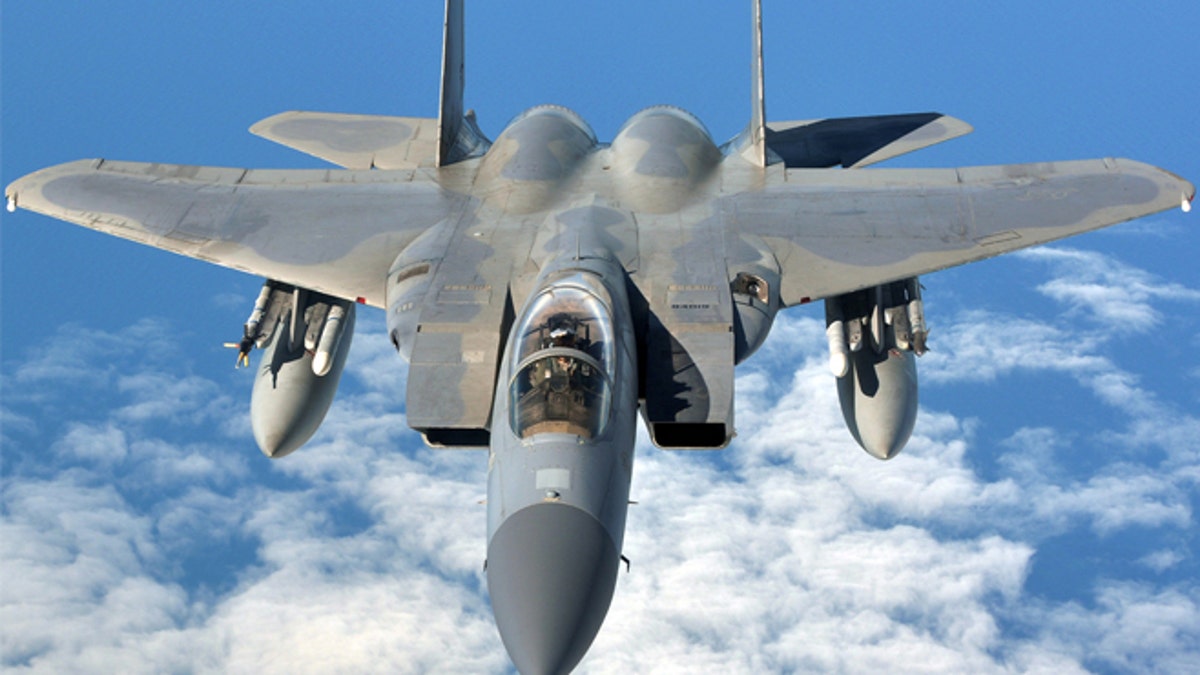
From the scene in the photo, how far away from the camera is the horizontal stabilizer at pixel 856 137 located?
1862cm

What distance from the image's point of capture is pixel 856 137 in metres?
18.9

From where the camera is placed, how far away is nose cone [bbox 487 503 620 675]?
10.0 meters

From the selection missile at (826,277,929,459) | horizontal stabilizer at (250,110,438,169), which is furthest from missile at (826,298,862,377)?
horizontal stabilizer at (250,110,438,169)

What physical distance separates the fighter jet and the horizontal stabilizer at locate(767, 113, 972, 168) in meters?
0.05

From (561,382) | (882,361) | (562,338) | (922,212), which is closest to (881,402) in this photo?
→ (882,361)

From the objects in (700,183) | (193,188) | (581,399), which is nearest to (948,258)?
(700,183)

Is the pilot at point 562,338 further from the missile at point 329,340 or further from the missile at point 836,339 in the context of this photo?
the missile at point 329,340

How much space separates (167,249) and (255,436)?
8.20ft

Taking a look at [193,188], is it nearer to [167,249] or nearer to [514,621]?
[167,249]

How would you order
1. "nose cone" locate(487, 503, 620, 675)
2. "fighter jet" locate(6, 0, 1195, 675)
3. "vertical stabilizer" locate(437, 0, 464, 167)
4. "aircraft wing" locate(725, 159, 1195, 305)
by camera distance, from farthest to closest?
"vertical stabilizer" locate(437, 0, 464, 167), "aircraft wing" locate(725, 159, 1195, 305), "fighter jet" locate(6, 0, 1195, 675), "nose cone" locate(487, 503, 620, 675)

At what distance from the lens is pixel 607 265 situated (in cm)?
1420

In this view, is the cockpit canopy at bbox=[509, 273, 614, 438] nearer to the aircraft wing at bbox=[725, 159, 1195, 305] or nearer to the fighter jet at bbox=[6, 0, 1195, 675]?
the fighter jet at bbox=[6, 0, 1195, 675]

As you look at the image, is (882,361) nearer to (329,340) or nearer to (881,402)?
(881,402)

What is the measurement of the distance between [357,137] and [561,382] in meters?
9.27
